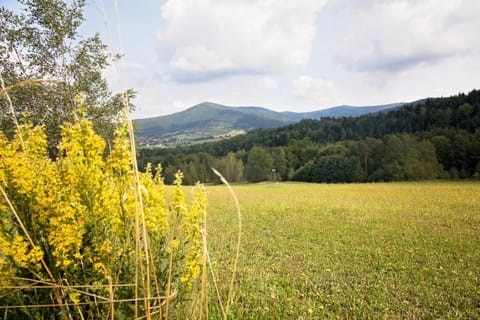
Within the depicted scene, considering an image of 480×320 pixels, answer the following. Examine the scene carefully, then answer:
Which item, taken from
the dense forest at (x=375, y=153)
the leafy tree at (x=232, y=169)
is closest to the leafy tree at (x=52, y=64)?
the dense forest at (x=375, y=153)

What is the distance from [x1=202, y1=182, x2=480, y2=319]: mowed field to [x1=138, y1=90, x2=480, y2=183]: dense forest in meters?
27.9

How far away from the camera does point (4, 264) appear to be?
1845mm

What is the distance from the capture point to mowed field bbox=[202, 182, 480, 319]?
4863 mm

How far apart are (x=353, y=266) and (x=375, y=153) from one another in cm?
6554

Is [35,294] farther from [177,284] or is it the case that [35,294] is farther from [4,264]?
[177,284]

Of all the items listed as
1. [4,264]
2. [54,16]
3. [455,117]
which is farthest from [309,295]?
[455,117]

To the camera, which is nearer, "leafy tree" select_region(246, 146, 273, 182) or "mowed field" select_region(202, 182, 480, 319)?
"mowed field" select_region(202, 182, 480, 319)

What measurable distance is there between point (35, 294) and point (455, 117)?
99503 millimetres

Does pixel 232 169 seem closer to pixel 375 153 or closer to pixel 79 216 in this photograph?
pixel 375 153

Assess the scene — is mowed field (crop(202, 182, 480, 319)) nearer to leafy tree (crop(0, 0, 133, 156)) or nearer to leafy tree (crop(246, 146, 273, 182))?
leafy tree (crop(0, 0, 133, 156))

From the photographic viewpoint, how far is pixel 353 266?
7.24m

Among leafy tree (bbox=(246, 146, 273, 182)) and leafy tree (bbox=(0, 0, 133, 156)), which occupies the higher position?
leafy tree (bbox=(0, 0, 133, 156))

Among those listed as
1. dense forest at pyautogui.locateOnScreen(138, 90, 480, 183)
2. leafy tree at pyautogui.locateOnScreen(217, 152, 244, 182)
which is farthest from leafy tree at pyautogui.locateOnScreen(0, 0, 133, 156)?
leafy tree at pyautogui.locateOnScreen(217, 152, 244, 182)

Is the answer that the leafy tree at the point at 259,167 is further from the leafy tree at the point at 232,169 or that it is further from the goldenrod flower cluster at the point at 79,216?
the goldenrod flower cluster at the point at 79,216
